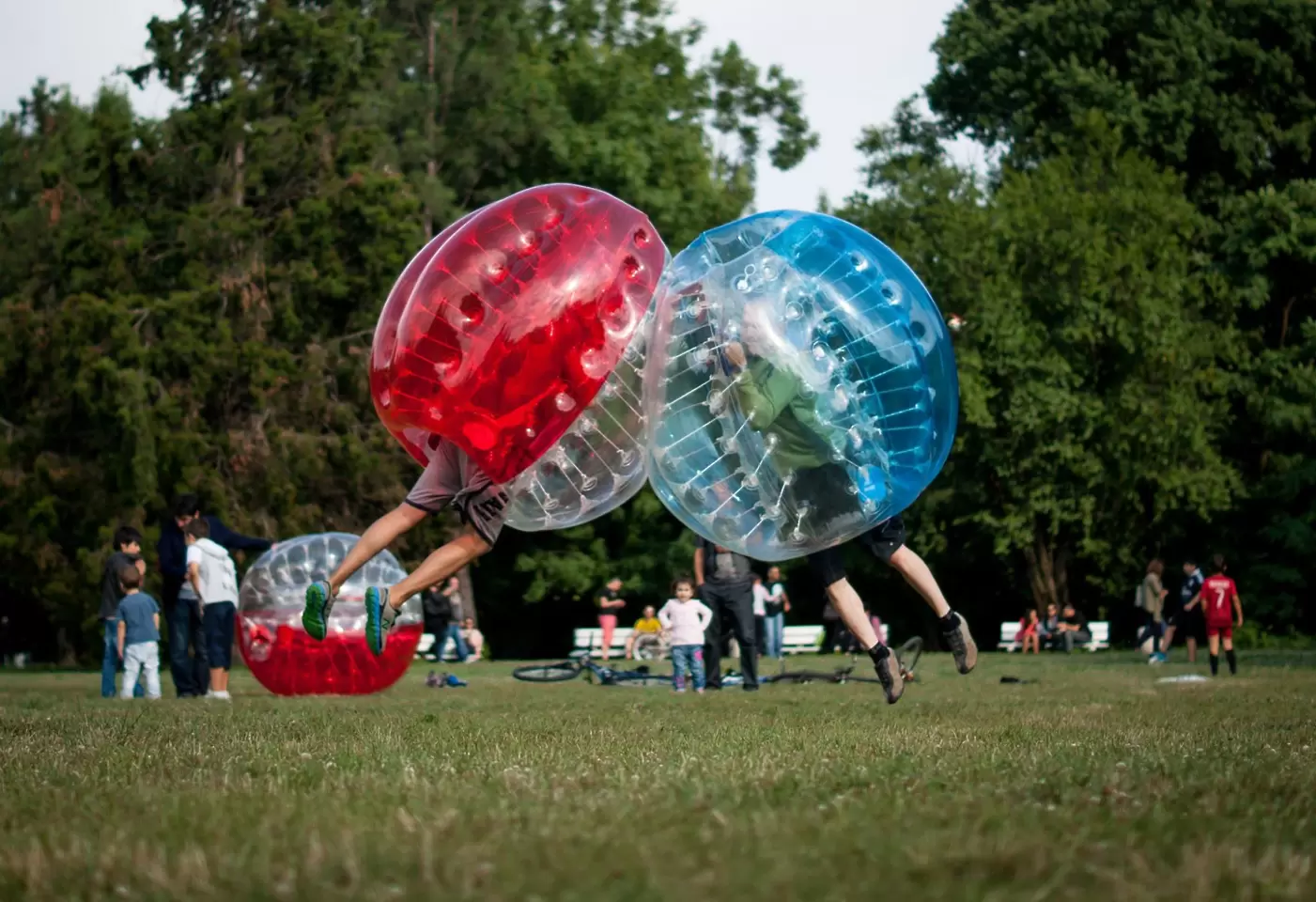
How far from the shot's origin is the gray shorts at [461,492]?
9539 mm

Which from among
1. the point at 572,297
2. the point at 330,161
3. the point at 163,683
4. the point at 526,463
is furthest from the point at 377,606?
the point at 330,161

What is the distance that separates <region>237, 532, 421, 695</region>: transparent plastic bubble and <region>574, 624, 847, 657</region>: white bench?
76.9 ft

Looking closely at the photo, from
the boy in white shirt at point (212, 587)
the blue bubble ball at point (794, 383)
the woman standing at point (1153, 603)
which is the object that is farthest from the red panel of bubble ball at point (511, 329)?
the woman standing at point (1153, 603)

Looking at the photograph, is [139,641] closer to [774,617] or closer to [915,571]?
[915,571]

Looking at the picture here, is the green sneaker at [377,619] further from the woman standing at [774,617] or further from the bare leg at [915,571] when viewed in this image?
the woman standing at [774,617]

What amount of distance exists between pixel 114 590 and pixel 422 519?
10.4 meters

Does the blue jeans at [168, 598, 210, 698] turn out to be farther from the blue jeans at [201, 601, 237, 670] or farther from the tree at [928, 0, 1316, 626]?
the tree at [928, 0, 1316, 626]

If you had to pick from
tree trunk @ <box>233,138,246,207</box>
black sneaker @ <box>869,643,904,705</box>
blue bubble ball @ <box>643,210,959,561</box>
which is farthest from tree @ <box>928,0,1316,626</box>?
blue bubble ball @ <box>643,210,959,561</box>

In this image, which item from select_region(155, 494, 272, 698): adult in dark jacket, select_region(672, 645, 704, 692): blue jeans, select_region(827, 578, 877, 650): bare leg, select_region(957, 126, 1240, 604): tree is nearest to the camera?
select_region(827, 578, 877, 650): bare leg

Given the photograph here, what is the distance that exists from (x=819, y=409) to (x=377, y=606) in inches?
114

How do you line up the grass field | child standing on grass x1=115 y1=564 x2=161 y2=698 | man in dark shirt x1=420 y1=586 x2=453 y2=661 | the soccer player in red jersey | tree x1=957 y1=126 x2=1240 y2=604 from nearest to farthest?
1. the grass field
2. child standing on grass x1=115 y1=564 x2=161 y2=698
3. the soccer player in red jersey
4. man in dark shirt x1=420 y1=586 x2=453 y2=661
5. tree x1=957 y1=126 x2=1240 y2=604

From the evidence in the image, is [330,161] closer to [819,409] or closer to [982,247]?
[982,247]

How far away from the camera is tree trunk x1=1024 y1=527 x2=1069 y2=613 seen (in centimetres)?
4375

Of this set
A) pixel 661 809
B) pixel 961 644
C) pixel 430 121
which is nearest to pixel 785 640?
pixel 430 121
